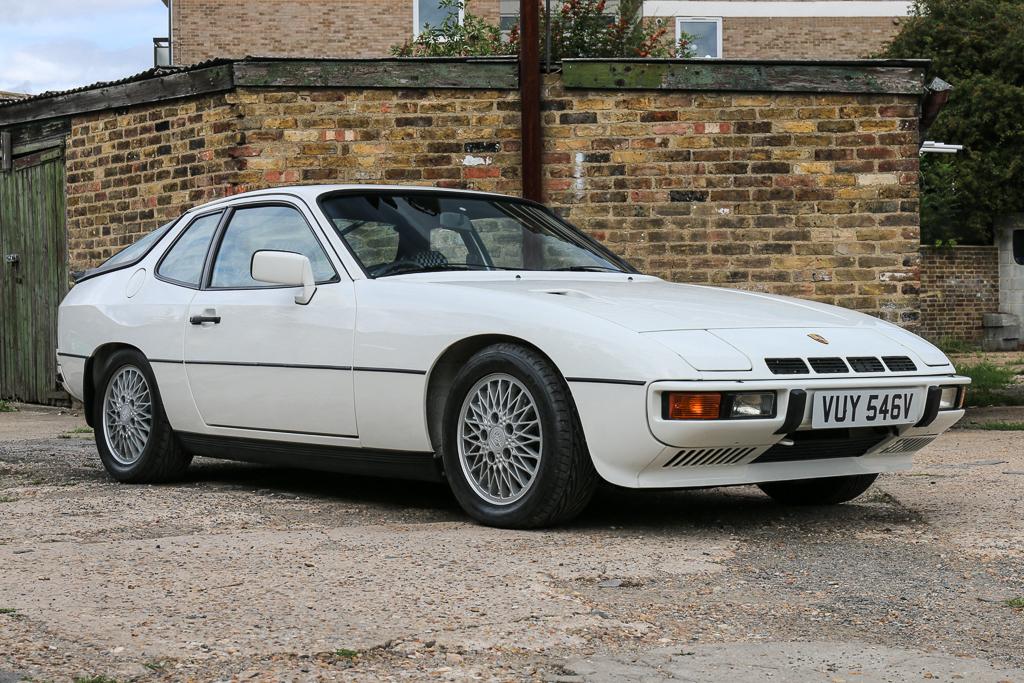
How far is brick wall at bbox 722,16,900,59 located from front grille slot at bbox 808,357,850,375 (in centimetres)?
2769

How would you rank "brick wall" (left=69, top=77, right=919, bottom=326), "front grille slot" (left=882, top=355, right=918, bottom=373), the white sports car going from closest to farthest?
the white sports car, "front grille slot" (left=882, top=355, right=918, bottom=373), "brick wall" (left=69, top=77, right=919, bottom=326)

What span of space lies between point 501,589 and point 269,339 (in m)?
2.21

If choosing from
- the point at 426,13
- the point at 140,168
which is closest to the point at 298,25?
the point at 426,13

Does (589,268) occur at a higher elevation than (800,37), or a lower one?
lower

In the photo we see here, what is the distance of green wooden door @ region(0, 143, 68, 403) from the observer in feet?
39.7

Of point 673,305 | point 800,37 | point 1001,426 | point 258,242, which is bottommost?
point 1001,426

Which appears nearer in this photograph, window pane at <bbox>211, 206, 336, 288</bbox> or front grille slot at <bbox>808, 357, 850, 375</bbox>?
front grille slot at <bbox>808, 357, 850, 375</bbox>

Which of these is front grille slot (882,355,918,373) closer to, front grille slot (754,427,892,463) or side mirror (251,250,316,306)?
front grille slot (754,427,892,463)

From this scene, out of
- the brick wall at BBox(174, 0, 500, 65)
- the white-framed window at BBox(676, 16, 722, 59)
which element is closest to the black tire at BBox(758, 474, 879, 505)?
the brick wall at BBox(174, 0, 500, 65)

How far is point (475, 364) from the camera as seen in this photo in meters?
4.96

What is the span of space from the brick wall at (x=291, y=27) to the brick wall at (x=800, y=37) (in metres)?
7.12

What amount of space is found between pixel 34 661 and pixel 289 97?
7367 millimetres

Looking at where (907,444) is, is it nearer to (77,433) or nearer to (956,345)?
(77,433)

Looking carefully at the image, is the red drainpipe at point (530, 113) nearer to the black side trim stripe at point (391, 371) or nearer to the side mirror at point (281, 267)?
the side mirror at point (281, 267)
